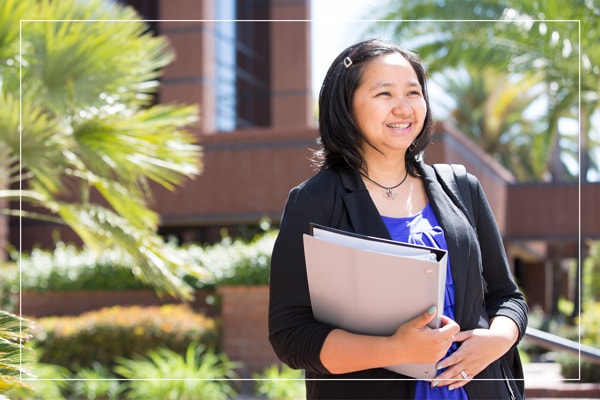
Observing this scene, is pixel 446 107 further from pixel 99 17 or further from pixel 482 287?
pixel 482 287

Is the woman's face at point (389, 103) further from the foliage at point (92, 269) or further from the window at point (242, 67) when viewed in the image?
the window at point (242, 67)

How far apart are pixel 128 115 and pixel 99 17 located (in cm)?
73

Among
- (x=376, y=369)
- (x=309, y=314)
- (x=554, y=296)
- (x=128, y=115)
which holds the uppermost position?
(x=128, y=115)

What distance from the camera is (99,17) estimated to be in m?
6.57

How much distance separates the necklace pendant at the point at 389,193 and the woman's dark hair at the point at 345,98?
0.08m

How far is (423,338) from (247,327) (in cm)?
765

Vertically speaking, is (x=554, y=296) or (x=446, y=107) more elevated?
(x=446, y=107)

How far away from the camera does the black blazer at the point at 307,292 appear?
186 centimetres

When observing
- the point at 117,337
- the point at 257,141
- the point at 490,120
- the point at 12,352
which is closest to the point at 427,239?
the point at 12,352

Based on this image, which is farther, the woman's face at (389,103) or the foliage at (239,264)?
the foliage at (239,264)

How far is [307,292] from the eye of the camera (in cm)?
187

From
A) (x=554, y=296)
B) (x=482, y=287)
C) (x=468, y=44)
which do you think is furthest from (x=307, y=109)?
(x=482, y=287)

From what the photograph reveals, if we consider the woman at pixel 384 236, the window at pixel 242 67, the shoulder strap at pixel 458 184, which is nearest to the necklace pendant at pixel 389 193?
the woman at pixel 384 236

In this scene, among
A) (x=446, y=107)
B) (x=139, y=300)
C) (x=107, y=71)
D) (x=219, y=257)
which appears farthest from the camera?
(x=446, y=107)
